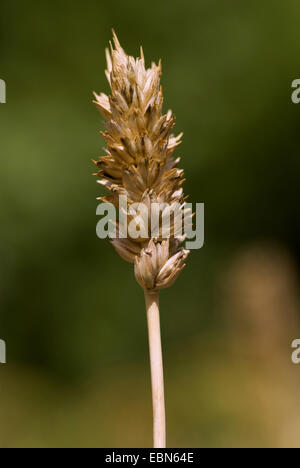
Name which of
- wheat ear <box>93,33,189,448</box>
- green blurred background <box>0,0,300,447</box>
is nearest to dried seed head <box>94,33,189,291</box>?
wheat ear <box>93,33,189,448</box>

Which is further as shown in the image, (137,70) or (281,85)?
(281,85)

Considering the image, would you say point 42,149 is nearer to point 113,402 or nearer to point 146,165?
point 113,402

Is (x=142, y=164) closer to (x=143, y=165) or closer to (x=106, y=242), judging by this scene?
(x=143, y=165)

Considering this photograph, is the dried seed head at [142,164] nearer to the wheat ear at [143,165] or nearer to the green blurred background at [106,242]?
the wheat ear at [143,165]

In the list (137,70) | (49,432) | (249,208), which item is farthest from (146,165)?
(249,208)

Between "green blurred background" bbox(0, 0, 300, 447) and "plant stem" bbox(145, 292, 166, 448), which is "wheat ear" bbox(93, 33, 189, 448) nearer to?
"plant stem" bbox(145, 292, 166, 448)

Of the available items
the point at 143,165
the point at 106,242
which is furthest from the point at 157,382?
the point at 106,242
